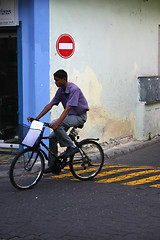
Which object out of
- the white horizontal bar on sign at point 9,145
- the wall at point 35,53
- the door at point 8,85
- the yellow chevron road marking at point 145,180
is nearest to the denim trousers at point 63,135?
the yellow chevron road marking at point 145,180

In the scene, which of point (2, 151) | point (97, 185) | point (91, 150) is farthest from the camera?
point (2, 151)

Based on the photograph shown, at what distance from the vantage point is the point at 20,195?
6688 millimetres

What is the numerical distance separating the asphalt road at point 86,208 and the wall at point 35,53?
2.25 meters

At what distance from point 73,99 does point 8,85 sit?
12.7ft

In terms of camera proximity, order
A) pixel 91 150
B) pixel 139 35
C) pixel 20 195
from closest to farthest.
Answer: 1. pixel 20 195
2. pixel 91 150
3. pixel 139 35

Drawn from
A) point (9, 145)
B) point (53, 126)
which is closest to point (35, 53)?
point (9, 145)

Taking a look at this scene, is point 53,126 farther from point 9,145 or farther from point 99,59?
point 99,59

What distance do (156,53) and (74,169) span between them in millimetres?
6724

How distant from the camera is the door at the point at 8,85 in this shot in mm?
10328

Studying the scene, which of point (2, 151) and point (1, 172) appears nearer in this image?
point (1, 172)

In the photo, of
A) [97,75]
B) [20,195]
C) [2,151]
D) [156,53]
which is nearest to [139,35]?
[156,53]

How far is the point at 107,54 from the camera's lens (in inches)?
434

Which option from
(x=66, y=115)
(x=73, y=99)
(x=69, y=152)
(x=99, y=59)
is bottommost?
(x=69, y=152)

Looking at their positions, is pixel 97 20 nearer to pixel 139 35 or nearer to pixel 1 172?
pixel 139 35
